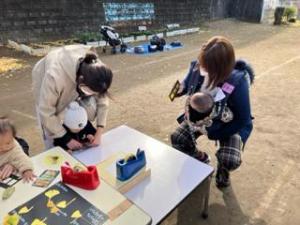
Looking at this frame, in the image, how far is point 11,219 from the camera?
3.88 feet

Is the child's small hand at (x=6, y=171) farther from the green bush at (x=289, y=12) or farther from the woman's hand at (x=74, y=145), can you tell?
the green bush at (x=289, y=12)

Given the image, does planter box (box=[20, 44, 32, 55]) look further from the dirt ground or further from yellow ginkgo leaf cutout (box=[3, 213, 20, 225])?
yellow ginkgo leaf cutout (box=[3, 213, 20, 225])

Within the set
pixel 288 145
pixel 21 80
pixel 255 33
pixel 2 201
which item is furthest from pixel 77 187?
pixel 255 33

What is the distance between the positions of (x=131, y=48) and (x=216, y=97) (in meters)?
5.56

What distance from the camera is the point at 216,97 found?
1.91 m

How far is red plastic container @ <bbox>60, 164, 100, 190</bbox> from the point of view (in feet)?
4.45

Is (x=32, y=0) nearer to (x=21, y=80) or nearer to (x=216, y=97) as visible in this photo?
(x=21, y=80)

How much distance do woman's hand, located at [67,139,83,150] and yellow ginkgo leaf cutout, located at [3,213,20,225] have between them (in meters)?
0.69

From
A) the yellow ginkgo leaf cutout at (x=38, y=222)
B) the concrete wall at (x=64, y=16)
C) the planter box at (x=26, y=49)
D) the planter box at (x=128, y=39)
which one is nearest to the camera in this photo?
the yellow ginkgo leaf cutout at (x=38, y=222)

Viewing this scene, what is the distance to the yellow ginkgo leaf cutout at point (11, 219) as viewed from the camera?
117 centimetres

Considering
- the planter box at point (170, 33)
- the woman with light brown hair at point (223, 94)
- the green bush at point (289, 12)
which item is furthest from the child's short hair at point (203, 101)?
the green bush at point (289, 12)

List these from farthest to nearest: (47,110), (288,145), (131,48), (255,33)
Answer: (255,33) < (131,48) < (288,145) < (47,110)

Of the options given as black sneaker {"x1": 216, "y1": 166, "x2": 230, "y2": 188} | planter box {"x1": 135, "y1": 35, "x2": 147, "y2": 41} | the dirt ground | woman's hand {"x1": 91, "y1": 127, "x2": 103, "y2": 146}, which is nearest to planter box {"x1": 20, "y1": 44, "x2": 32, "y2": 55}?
the dirt ground

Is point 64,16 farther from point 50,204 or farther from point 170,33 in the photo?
point 50,204
